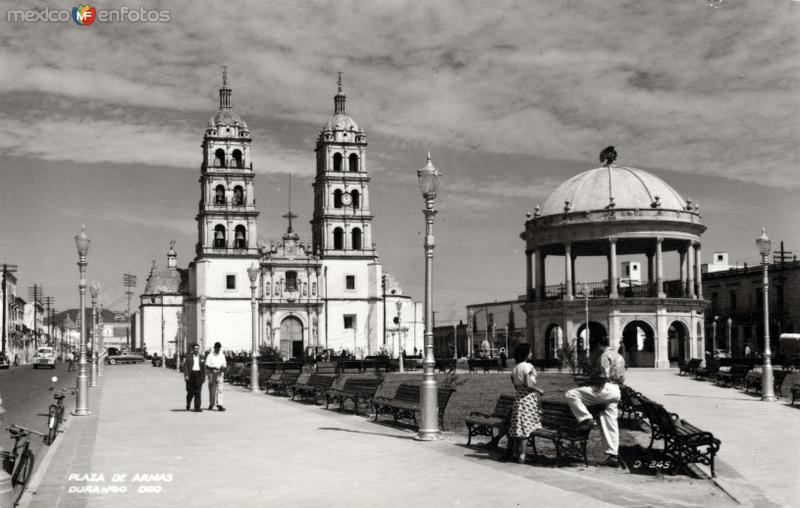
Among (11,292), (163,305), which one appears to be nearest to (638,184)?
(163,305)

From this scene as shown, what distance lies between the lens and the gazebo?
49250 millimetres

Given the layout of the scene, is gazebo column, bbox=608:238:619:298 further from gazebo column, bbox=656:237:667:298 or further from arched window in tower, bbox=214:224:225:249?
arched window in tower, bbox=214:224:225:249

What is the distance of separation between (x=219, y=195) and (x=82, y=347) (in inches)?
2531

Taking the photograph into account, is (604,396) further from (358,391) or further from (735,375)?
(735,375)

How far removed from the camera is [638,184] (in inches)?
2028

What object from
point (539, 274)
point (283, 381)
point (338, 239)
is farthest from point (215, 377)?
point (338, 239)

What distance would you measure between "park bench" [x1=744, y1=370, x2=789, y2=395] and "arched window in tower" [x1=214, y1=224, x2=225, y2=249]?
205ft

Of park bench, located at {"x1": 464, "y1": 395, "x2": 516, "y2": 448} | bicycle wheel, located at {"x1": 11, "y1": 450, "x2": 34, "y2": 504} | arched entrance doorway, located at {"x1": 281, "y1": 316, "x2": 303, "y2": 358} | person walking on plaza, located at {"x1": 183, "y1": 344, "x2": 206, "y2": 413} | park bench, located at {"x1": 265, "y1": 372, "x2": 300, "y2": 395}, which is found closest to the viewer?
bicycle wheel, located at {"x1": 11, "y1": 450, "x2": 34, "y2": 504}

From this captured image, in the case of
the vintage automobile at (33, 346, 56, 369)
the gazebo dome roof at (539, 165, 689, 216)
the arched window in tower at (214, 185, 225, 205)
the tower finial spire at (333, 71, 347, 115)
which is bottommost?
the vintage automobile at (33, 346, 56, 369)

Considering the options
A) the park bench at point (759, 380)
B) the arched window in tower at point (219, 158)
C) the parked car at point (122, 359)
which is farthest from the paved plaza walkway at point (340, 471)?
the parked car at point (122, 359)

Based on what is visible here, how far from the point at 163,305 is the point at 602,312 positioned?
247 feet

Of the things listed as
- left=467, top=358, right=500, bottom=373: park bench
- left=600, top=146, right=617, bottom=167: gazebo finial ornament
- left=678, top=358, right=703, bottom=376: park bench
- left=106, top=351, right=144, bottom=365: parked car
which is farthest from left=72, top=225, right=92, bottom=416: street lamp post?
left=106, top=351, right=144, bottom=365: parked car

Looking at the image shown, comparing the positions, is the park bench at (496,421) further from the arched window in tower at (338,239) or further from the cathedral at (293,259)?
the arched window in tower at (338,239)

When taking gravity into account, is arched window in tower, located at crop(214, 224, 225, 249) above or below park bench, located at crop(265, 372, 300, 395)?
above
